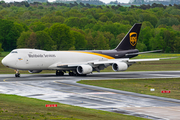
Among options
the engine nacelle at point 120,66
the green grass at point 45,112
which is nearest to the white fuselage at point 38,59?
the engine nacelle at point 120,66

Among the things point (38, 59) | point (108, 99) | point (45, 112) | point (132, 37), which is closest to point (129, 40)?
point (132, 37)

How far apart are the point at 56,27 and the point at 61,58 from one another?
11174 centimetres

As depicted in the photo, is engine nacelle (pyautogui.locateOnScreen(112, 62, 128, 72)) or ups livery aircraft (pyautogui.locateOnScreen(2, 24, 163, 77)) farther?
engine nacelle (pyautogui.locateOnScreen(112, 62, 128, 72))

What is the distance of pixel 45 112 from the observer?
24.4 metres

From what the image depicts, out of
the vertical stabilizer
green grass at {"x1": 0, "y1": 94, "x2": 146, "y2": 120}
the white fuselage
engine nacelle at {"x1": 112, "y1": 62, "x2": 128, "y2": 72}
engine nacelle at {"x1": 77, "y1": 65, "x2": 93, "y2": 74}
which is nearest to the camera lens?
green grass at {"x1": 0, "y1": 94, "x2": 146, "y2": 120}

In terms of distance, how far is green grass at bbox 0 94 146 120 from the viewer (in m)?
22.5

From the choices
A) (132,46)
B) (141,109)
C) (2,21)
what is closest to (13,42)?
(2,21)

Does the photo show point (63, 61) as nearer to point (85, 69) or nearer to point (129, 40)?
point (85, 69)

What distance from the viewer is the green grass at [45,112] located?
22547mm

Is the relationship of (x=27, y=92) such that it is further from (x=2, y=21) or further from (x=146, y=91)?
(x=2, y=21)

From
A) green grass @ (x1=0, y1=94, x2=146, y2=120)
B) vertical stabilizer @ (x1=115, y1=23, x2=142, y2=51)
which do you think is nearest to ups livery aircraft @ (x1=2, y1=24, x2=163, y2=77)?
vertical stabilizer @ (x1=115, y1=23, x2=142, y2=51)

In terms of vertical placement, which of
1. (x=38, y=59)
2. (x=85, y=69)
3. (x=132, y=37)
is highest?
(x=132, y=37)

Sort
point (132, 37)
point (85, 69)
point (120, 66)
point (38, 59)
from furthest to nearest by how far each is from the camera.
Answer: point (132, 37)
point (120, 66)
point (85, 69)
point (38, 59)

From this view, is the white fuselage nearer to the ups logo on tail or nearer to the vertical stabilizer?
the vertical stabilizer
